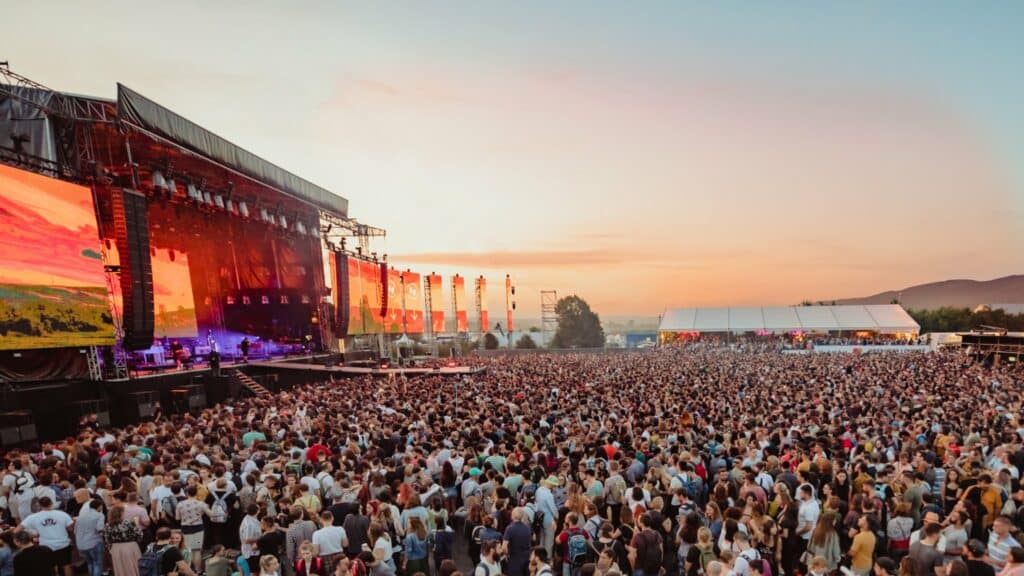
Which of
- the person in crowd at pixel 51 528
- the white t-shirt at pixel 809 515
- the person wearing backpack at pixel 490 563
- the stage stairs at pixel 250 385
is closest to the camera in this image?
the person wearing backpack at pixel 490 563

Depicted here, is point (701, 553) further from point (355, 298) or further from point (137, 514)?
point (355, 298)

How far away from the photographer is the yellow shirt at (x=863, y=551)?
18.4ft

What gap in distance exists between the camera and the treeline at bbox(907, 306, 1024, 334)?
233 feet

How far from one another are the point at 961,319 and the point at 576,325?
48293 millimetres

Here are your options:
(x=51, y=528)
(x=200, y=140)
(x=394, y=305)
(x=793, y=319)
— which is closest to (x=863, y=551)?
(x=51, y=528)

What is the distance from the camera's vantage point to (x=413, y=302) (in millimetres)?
38531

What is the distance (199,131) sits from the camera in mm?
20141

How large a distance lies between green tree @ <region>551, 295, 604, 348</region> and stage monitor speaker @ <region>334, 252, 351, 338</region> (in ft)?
165

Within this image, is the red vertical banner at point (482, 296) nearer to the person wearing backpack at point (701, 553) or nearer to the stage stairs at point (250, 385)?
the stage stairs at point (250, 385)

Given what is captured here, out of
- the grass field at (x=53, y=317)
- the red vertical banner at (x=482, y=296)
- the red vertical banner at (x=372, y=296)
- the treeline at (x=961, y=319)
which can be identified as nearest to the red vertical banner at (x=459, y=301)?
the red vertical banner at (x=482, y=296)

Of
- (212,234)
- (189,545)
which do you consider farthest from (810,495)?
(212,234)

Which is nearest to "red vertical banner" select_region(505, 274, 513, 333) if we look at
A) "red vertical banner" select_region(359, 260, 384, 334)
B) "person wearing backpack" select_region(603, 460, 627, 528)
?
"red vertical banner" select_region(359, 260, 384, 334)

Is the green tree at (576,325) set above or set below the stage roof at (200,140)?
below

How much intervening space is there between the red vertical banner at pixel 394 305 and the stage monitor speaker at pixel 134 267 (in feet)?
59.6
